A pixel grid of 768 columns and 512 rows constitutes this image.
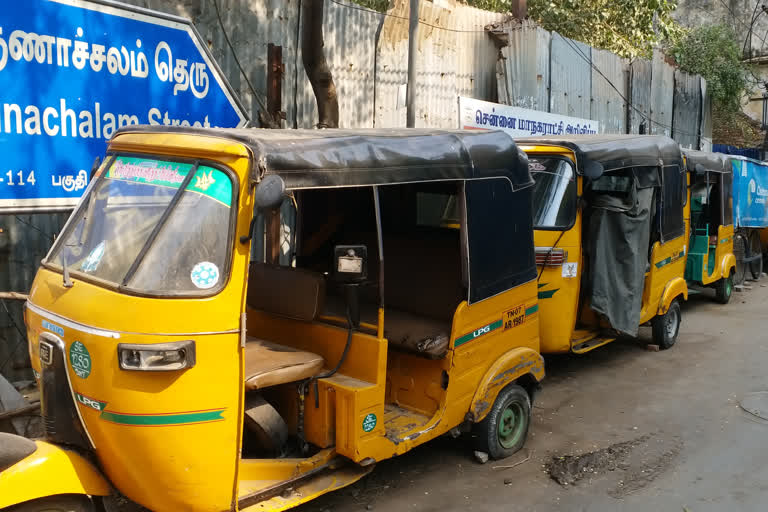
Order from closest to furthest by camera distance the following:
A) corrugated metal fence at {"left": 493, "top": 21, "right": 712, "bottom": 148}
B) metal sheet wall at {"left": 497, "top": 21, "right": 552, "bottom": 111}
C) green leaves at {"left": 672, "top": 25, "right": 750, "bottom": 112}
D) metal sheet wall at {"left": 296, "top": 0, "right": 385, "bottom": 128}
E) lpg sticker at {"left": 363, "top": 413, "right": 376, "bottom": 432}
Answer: lpg sticker at {"left": 363, "top": 413, "right": 376, "bottom": 432}, metal sheet wall at {"left": 296, "top": 0, "right": 385, "bottom": 128}, metal sheet wall at {"left": 497, "top": 21, "right": 552, "bottom": 111}, corrugated metal fence at {"left": 493, "top": 21, "right": 712, "bottom": 148}, green leaves at {"left": 672, "top": 25, "right": 750, "bottom": 112}

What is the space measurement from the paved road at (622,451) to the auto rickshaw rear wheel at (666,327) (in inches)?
8.5

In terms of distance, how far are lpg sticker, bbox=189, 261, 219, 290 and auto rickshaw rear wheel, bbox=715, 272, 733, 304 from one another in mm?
9878

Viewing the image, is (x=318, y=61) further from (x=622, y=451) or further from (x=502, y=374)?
(x=622, y=451)

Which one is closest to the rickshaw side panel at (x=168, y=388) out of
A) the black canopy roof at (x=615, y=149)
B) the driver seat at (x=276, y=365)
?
the driver seat at (x=276, y=365)

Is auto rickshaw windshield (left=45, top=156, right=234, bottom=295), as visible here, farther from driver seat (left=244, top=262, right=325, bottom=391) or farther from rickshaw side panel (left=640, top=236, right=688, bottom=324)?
rickshaw side panel (left=640, top=236, right=688, bottom=324)

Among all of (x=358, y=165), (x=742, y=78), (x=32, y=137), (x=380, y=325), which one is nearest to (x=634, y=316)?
(x=380, y=325)

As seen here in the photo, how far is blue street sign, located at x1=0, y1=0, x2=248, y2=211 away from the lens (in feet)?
15.8

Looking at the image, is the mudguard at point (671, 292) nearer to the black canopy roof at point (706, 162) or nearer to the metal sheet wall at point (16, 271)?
the black canopy roof at point (706, 162)

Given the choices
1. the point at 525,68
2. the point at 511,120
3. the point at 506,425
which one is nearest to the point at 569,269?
the point at 506,425

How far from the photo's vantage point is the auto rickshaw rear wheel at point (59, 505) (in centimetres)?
323

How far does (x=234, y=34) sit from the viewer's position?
7613mm

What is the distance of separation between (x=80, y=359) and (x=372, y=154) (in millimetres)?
1866

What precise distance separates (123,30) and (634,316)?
17.9 ft

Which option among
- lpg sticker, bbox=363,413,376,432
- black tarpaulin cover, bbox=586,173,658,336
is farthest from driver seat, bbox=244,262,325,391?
black tarpaulin cover, bbox=586,173,658,336
